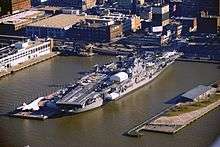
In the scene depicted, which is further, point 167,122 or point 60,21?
point 60,21

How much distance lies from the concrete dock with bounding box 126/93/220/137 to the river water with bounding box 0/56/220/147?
60 mm

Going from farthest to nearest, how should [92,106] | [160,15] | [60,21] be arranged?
[60,21] < [160,15] < [92,106]

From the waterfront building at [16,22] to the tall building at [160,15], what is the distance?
73.6 inches

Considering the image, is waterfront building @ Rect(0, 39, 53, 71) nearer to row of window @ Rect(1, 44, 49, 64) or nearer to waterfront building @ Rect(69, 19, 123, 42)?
row of window @ Rect(1, 44, 49, 64)

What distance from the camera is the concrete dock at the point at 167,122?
5.39 m

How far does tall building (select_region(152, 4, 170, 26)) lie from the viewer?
9.66 metres

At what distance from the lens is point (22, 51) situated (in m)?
8.31

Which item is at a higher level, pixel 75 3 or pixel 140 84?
pixel 75 3

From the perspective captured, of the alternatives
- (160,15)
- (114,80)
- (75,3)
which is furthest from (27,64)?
(75,3)

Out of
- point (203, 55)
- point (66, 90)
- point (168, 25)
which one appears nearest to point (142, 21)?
point (168, 25)

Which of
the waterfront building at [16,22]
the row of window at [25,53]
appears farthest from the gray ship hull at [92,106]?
the waterfront building at [16,22]

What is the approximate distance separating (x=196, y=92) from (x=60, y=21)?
4.02 metres

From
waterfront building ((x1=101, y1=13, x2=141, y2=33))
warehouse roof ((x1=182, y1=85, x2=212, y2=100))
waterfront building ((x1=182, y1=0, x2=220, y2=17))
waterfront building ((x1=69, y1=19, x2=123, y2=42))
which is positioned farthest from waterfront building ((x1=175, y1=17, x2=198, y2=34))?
warehouse roof ((x1=182, y1=85, x2=212, y2=100))

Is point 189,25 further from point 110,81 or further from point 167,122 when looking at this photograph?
point 167,122
